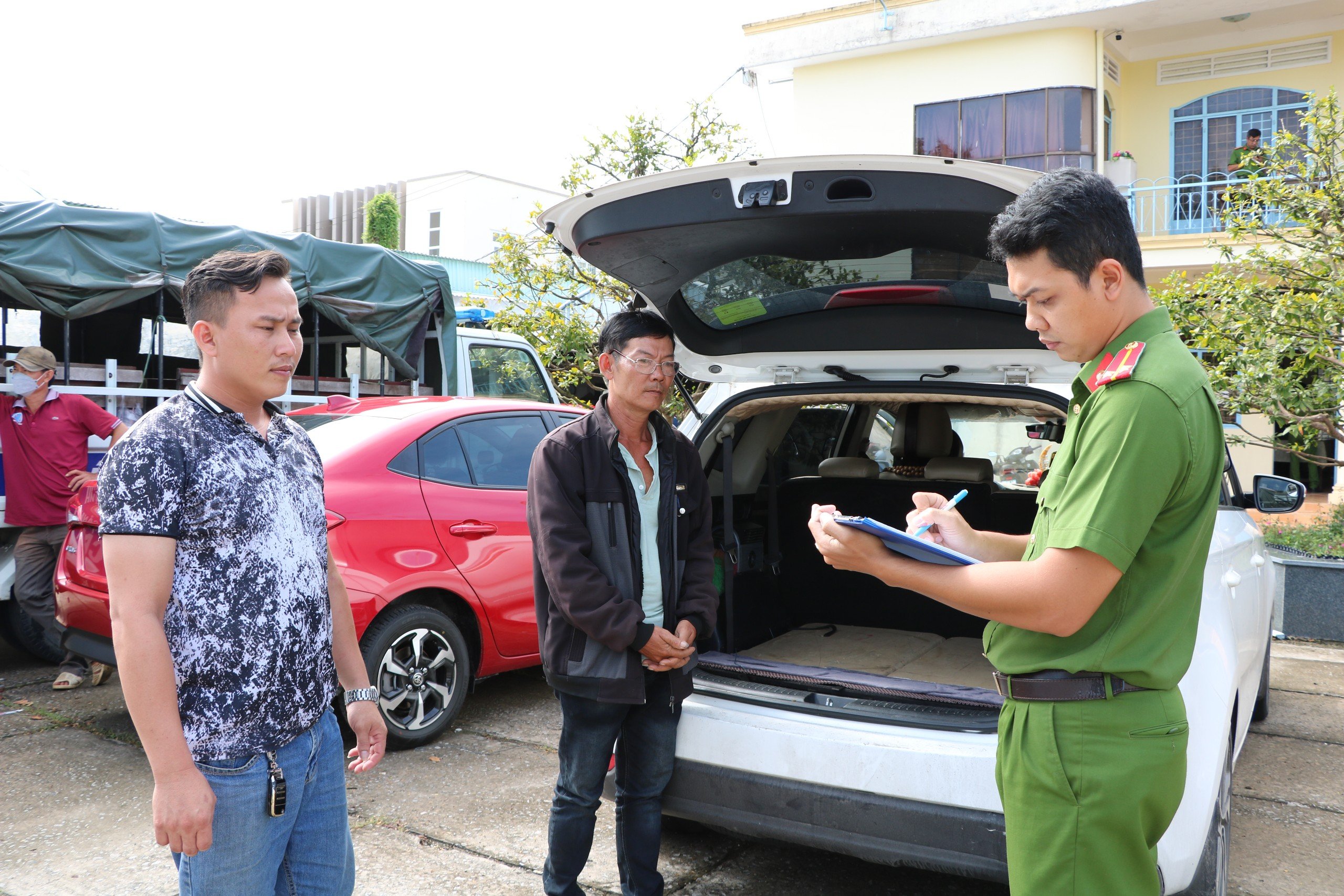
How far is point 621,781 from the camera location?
283 centimetres

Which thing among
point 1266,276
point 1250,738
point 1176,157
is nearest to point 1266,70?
point 1176,157

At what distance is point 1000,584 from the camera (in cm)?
167

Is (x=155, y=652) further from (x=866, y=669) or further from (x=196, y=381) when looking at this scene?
(x=866, y=669)

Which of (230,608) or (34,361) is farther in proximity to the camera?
(34,361)

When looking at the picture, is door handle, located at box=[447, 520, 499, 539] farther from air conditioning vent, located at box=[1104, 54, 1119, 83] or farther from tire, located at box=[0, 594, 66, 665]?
air conditioning vent, located at box=[1104, 54, 1119, 83]

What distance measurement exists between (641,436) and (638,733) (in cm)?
84

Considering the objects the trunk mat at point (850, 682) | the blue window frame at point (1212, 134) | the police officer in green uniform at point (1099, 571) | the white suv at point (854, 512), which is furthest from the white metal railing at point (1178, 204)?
the police officer in green uniform at point (1099, 571)

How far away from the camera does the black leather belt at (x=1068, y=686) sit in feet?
5.57

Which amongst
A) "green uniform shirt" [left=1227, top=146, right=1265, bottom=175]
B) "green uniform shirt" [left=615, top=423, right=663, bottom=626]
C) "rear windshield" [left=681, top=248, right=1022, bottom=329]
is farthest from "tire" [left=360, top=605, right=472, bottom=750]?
"green uniform shirt" [left=1227, top=146, right=1265, bottom=175]

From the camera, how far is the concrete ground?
3219 mm

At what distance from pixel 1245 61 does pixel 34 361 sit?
53.7 feet

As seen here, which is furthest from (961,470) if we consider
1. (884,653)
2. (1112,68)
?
(1112,68)

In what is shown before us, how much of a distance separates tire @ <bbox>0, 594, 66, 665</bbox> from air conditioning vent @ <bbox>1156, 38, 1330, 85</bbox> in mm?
15675

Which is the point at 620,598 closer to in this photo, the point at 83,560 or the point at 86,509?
the point at 83,560
